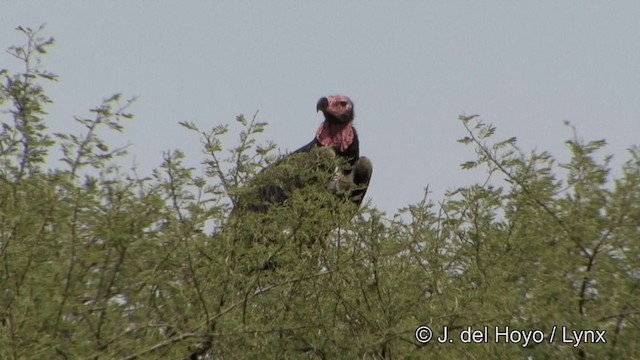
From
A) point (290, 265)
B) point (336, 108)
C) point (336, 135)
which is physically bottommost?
point (290, 265)

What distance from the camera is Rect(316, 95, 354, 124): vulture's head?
50.7 feet

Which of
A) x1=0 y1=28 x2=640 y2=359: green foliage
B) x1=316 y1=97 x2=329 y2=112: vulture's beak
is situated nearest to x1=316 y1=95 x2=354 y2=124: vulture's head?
x1=316 y1=97 x2=329 y2=112: vulture's beak

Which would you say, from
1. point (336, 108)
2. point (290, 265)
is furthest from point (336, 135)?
point (290, 265)

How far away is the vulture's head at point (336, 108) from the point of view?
15445mm

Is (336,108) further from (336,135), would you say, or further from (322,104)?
(336,135)

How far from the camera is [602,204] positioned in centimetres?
752

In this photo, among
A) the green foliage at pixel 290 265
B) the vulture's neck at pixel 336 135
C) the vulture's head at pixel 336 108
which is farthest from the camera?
the vulture's head at pixel 336 108

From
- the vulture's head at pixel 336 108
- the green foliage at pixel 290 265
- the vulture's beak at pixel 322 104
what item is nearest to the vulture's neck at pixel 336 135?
the vulture's head at pixel 336 108

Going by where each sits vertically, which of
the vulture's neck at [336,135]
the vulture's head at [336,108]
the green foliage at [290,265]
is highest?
the vulture's head at [336,108]

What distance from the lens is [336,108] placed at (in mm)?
15625

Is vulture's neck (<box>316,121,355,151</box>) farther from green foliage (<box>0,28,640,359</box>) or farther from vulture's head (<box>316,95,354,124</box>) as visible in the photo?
green foliage (<box>0,28,640,359</box>)

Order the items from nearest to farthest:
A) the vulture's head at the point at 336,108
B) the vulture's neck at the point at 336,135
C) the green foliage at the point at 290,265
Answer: the green foliage at the point at 290,265 < the vulture's neck at the point at 336,135 < the vulture's head at the point at 336,108

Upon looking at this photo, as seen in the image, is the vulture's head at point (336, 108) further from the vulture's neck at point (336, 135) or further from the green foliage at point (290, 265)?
the green foliage at point (290, 265)

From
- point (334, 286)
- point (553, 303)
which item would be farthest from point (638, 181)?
point (334, 286)
